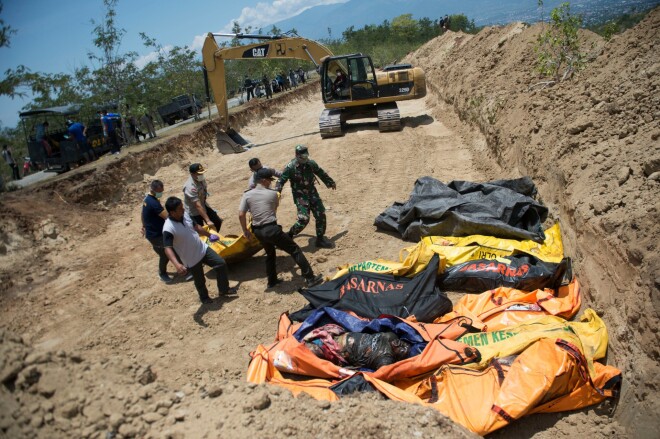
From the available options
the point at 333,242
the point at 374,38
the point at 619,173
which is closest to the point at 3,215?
the point at 333,242

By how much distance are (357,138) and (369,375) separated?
33.9 ft

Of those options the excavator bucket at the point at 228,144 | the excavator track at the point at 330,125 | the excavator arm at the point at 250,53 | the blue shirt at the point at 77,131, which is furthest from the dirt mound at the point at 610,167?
the blue shirt at the point at 77,131

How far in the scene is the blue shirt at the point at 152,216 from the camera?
19.4 feet

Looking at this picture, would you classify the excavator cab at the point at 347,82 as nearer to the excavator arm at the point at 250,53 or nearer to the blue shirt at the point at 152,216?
the excavator arm at the point at 250,53

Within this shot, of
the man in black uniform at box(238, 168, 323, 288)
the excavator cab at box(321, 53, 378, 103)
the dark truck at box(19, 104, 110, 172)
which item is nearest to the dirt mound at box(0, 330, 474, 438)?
the man in black uniform at box(238, 168, 323, 288)

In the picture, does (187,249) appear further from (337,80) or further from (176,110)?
(176,110)

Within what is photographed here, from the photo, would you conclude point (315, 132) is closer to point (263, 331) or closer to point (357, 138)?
point (357, 138)

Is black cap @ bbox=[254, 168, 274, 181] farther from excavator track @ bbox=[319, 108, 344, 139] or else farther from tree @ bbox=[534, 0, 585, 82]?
excavator track @ bbox=[319, 108, 344, 139]

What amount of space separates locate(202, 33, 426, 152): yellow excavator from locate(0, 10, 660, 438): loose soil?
2.40 feet

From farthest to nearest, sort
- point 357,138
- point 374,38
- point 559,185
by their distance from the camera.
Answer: point 374,38 < point 357,138 < point 559,185

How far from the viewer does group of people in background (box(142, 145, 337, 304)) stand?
5219mm

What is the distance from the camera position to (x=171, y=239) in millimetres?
5152

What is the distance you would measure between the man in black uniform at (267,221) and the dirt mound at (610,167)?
319 cm

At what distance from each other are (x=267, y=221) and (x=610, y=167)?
13.5 ft
